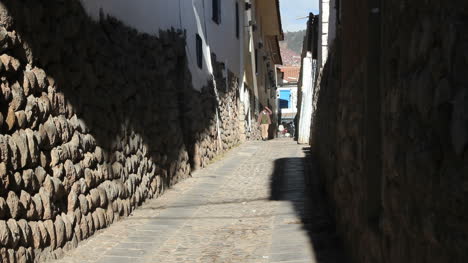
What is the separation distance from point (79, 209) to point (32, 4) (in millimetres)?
1779

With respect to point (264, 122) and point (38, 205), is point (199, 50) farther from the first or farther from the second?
point (264, 122)

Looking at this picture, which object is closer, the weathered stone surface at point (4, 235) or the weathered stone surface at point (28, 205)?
the weathered stone surface at point (4, 235)

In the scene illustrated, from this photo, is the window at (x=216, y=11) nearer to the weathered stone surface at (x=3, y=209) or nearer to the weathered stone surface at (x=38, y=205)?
the weathered stone surface at (x=38, y=205)

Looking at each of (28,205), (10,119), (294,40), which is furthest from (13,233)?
(294,40)

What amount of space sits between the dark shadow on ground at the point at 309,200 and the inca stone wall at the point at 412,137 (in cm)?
70

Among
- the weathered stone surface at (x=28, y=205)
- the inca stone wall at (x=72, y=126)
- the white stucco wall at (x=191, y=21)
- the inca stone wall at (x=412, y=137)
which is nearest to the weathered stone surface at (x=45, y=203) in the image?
the inca stone wall at (x=72, y=126)

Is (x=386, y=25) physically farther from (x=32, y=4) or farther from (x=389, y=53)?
(x=32, y=4)

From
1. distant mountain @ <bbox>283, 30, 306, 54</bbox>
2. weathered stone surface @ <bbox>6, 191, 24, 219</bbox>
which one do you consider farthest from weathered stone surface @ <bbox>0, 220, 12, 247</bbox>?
distant mountain @ <bbox>283, 30, 306, 54</bbox>

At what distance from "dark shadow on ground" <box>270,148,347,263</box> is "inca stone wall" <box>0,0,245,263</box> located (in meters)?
1.75

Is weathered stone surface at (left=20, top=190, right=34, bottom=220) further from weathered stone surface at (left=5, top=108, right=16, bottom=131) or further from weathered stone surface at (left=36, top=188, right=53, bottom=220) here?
weathered stone surface at (left=5, top=108, right=16, bottom=131)

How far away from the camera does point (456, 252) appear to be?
1.54 m

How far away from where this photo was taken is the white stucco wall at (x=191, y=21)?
7.02m

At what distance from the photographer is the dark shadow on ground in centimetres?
470

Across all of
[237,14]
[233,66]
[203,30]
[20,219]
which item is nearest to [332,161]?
[20,219]
